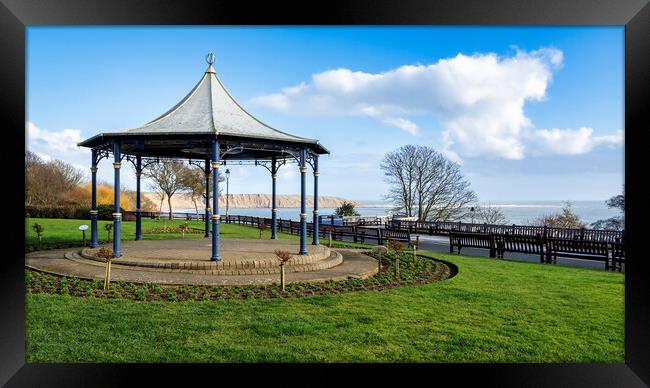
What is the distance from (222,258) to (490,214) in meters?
30.1

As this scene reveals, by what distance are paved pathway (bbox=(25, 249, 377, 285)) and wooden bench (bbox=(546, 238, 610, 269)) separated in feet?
20.7

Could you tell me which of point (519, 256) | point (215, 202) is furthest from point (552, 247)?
point (215, 202)

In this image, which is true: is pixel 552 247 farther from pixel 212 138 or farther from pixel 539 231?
pixel 212 138

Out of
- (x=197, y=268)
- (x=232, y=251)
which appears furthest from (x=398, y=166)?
(x=197, y=268)

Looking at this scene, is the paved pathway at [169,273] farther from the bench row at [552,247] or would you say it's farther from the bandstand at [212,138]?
the bench row at [552,247]

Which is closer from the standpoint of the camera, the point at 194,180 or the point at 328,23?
the point at 328,23

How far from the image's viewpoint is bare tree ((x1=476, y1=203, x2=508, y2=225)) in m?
34.5

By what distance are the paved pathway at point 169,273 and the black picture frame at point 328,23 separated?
3899 millimetres

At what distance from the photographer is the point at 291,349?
5285mm

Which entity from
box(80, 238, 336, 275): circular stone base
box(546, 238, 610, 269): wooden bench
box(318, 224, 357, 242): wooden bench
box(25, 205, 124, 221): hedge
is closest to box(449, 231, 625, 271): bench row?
box(546, 238, 610, 269): wooden bench

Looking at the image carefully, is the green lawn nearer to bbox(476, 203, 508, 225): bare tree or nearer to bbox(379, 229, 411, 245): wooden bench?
bbox(379, 229, 411, 245): wooden bench

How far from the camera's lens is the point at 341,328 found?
6.07m

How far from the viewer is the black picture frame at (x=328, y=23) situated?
15.7ft
